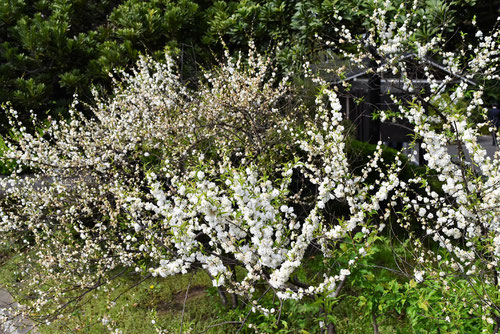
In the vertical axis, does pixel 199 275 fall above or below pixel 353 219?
below

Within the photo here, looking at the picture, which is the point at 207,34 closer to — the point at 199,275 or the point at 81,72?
the point at 81,72

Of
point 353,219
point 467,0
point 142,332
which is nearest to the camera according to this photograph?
point 353,219

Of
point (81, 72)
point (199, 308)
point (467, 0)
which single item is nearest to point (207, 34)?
point (81, 72)

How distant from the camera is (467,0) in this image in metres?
7.38

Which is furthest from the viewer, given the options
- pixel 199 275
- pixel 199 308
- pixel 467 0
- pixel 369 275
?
pixel 467 0

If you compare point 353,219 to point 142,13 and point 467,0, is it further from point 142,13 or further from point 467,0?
point 142,13

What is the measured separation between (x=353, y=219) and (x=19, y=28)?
36.9 feet

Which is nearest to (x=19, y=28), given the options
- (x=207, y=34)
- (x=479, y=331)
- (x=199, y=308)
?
(x=207, y=34)

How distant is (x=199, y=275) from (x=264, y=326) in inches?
115

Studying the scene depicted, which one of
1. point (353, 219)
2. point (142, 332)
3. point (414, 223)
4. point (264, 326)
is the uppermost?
point (353, 219)

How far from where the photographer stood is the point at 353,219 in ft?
9.63

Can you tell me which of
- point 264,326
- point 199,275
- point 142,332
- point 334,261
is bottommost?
point 199,275

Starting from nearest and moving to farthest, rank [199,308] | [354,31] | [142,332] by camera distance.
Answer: [142,332] < [199,308] < [354,31]

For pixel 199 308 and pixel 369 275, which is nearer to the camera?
pixel 369 275
